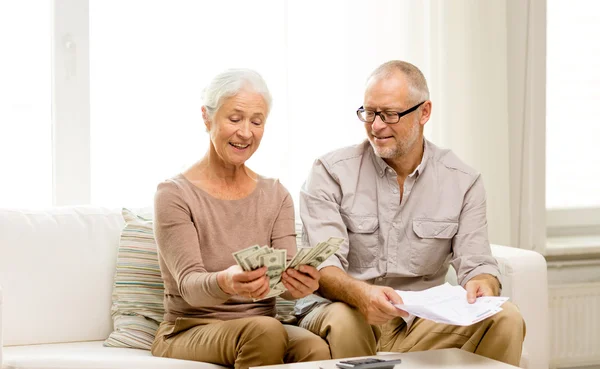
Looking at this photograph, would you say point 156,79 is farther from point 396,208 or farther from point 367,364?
point 367,364

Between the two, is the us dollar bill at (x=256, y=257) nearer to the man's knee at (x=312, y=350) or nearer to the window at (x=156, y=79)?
the man's knee at (x=312, y=350)

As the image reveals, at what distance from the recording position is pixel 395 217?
2.74 m

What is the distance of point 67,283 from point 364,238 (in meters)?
0.97

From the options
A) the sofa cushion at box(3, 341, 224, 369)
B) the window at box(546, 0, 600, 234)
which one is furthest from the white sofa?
the window at box(546, 0, 600, 234)

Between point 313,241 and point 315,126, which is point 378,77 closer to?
point 313,241

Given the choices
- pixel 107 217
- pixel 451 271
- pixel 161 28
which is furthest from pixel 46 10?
pixel 451 271

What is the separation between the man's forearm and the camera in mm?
2408

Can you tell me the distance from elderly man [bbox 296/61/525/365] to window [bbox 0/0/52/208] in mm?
1259

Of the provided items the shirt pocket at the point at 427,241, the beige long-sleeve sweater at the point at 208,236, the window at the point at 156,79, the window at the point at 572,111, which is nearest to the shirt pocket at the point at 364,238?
the shirt pocket at the point at 427,241

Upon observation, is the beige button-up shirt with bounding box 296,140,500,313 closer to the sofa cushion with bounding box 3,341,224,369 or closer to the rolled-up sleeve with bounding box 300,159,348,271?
the rolled-up sleeve with bounding box 300,159,348,271

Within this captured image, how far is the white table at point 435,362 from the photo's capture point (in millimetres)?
1978

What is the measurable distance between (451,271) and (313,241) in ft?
2.06

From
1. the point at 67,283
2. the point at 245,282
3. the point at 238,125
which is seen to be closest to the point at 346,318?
the point at 245,282

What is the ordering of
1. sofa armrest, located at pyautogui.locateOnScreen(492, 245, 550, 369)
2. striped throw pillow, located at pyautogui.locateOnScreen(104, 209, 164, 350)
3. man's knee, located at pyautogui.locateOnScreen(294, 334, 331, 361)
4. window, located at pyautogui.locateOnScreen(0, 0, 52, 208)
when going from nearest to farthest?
man's knee, located at pyautogui.locateOnScreen(294, 334, 331, 361), striped throw pillow, located at pyautogui.locateOnScreen(104, 209, 164, 350), sofa armrest, located at pyautogui.locateOnScreen(492, 245, 550, 369), window, located at pyautogui.locateOnScreen(0, 0, 52, 208)
